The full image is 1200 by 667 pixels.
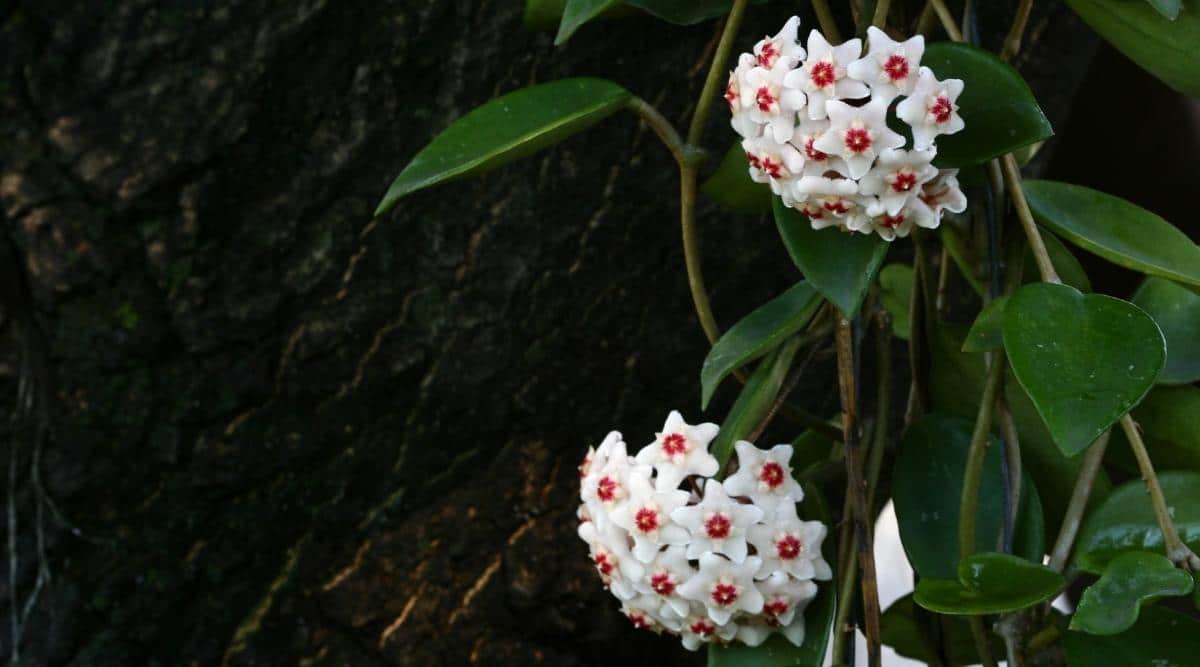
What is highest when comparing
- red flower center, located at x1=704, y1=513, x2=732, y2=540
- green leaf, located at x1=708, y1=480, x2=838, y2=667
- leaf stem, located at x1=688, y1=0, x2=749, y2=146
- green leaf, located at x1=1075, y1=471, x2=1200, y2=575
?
leaf stem, located at x1=688, y1=0, x2=749, y2=146

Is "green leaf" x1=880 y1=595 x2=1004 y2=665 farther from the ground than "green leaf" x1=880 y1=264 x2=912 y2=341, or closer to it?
closer to it

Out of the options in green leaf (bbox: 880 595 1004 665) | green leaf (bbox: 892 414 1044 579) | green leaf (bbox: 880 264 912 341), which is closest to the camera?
green leaf (bbox: 892 414 1044 579)

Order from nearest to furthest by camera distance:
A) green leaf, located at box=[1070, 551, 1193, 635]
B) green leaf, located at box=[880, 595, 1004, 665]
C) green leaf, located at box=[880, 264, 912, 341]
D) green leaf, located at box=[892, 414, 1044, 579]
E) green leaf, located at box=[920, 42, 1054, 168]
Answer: green leaf, located at box=[1070, 551, 1193, 635]
green leaf, located at box=[920, 42, 1054, 168]
green leaf, located at box=[892, 414, 1044, 579]
green leaf, located at box=[880, 595, 1004, 665]
green leaf, located at box=[880, 264, 912, 341]

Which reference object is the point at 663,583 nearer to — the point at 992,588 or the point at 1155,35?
the point at 992,588

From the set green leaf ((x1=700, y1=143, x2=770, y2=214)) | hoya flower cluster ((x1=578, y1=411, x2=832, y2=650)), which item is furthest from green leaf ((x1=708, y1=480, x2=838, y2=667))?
green leaf ((x1=700, y1=143, x2=770, y2=214))

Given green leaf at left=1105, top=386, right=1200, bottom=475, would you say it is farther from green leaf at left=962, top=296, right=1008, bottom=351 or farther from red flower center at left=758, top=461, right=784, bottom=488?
red flower center at left=758, top=461, right=784, bottom=488

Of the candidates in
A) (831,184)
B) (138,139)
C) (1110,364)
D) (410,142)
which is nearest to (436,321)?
(410,142)

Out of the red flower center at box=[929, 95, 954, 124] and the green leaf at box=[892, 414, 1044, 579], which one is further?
the green leaf at box=[892, 414, 1044, 579]
